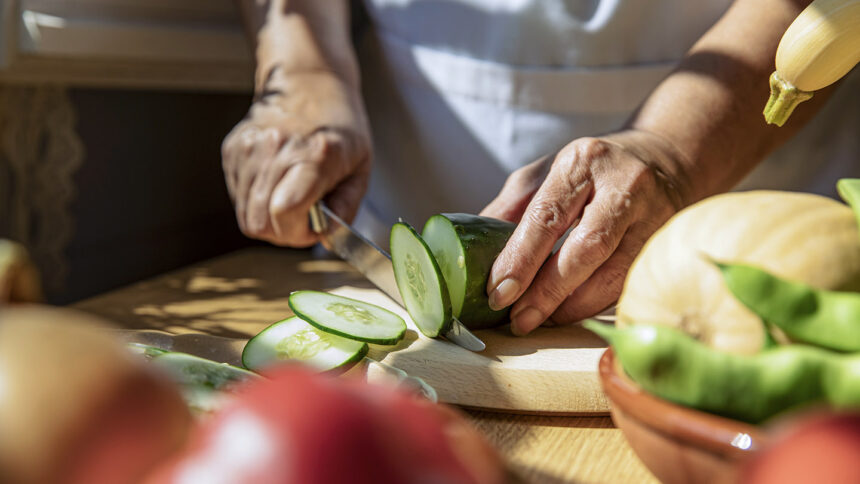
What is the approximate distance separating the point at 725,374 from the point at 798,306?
8cm

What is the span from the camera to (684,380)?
577mm

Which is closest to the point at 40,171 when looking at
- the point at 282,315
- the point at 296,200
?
the point at 296,200

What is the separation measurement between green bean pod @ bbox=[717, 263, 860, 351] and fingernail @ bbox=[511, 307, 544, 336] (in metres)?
0.75

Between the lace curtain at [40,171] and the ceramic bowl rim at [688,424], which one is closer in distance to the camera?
the ceramic bowl rim at [688,424]

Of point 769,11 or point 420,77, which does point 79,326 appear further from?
point 420,77

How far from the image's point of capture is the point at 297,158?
74.9 inches

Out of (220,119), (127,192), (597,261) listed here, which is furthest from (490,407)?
(220,119)

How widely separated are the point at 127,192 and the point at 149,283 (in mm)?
1076

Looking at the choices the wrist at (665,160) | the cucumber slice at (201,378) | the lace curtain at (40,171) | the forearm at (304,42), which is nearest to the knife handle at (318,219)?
the forearm at (304,42)

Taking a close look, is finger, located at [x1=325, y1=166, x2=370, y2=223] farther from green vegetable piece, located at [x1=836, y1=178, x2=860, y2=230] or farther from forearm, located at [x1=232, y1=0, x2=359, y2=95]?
green vegetable piece, located at [x1=836, y1=178, x2=860, y2=230]

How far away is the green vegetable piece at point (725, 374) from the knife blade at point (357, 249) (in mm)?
719

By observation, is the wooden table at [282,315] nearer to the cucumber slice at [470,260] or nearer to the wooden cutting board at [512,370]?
the wooden cutting board at [512,370]

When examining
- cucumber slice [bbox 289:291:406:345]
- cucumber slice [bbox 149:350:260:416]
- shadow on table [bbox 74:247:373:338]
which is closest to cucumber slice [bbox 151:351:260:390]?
cucumber slice [bbox 149:350:260:416]

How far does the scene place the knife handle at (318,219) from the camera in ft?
6.13
